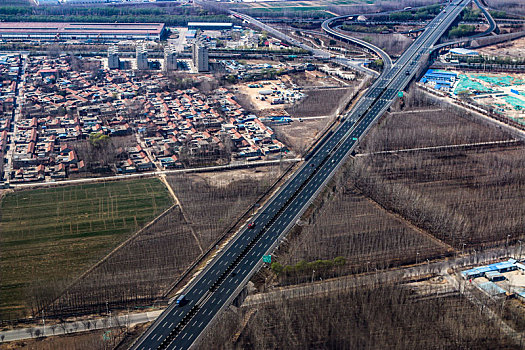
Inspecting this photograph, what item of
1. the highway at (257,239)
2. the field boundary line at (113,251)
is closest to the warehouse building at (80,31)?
the highway at (257,239)

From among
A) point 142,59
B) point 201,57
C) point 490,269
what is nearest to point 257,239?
point 490,269

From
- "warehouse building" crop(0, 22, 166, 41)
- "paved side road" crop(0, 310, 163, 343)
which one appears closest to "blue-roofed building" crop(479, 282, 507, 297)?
"paved side road" crop(0, 310, 163, 343)

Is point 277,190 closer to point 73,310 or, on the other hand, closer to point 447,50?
point 73,310

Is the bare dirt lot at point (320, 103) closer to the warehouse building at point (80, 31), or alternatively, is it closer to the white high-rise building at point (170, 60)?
the white high-rise building at point (170, 60)

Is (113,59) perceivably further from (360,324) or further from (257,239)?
(360,324)

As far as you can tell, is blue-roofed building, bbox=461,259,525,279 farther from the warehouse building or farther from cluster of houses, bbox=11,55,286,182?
the warehouse building

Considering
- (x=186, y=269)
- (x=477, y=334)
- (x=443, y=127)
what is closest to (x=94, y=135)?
(x=186, y=269)
